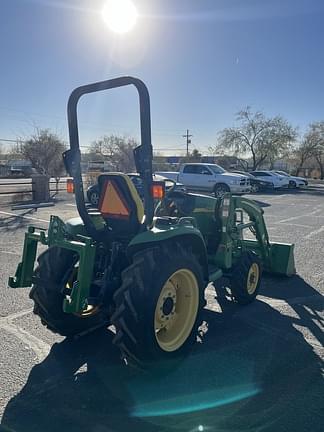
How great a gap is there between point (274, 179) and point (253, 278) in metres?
22.2

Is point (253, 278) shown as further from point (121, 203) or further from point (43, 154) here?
point (43, 154)

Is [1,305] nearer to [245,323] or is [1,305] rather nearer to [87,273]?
[87,273]

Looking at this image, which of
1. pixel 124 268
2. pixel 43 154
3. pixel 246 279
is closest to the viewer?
pixel 124 268

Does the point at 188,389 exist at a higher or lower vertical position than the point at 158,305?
lower

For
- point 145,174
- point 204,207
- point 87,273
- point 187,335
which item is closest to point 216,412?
point 187,335

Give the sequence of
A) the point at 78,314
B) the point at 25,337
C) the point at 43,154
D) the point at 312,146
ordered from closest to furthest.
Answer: the point at 78,314
the point at 25,337
the point at 43,154
the point at 312,146

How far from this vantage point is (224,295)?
4.96m

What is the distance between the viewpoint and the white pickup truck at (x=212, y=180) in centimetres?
1967

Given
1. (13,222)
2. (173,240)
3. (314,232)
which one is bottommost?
(13,222)

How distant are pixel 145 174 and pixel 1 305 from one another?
284 centimetres

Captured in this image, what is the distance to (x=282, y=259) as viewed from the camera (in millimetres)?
5582

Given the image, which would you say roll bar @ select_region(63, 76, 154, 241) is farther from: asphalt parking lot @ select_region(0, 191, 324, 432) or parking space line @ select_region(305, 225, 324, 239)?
parking space line @ select_region(305, 225, 324, 239)

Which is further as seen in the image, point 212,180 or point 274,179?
point 274,179

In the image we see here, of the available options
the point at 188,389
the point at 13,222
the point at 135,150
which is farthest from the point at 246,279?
the point at 13,222
